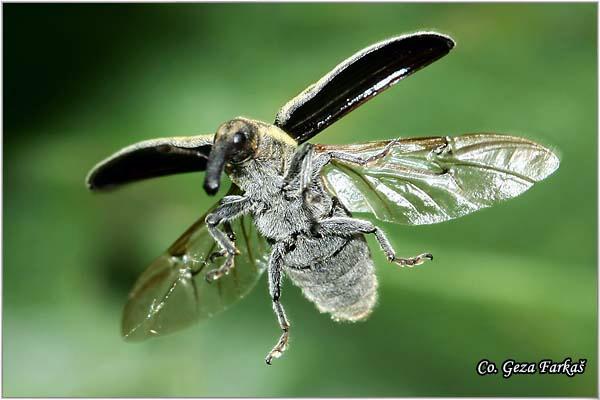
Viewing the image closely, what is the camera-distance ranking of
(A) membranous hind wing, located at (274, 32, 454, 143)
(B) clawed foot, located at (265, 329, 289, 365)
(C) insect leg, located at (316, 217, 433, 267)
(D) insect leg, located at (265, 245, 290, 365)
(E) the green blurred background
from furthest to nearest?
(E) the green blurred background → (B) clawed foot, located at (265, 329, 289, 365) → (D) insect leg, located at (265, 245, 290, 365) → (C) insect leg, located at (316, 217, 433, 267) → (A) membranous hind wing, located at (274, 32, 454, 143)

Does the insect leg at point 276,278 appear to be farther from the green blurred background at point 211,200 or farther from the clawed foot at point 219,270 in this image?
the green blurred background at point 211,200

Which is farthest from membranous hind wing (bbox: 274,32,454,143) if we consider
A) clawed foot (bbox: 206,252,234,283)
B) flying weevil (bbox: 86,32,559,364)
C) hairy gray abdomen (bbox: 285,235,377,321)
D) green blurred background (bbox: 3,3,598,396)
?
green blurred background (bbox: 3,3,598,396)

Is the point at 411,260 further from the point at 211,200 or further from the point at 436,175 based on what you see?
the point at 211,200

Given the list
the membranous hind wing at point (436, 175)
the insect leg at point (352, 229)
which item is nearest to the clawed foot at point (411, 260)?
the insect leg at point (352, 229)

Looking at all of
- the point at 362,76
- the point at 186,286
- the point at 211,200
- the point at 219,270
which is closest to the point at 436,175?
the point at 362,76

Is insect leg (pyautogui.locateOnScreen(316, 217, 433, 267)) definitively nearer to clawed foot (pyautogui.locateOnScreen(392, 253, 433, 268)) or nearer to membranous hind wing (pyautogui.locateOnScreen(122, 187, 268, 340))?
clawed foot (pyautogui.locateOnScreen(392, 253, 433, 268))

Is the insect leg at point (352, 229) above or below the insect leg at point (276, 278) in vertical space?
above

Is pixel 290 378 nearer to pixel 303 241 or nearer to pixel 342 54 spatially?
pixel 303 241

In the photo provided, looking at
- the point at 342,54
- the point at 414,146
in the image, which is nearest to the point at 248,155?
the point at 414,146
